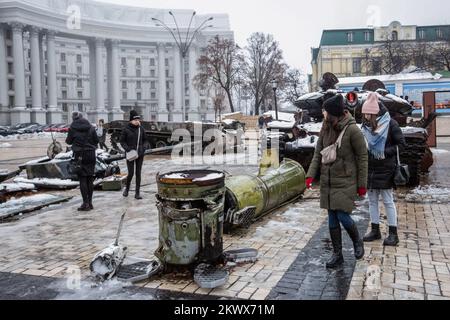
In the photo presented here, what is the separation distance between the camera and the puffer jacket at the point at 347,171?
4.91 m

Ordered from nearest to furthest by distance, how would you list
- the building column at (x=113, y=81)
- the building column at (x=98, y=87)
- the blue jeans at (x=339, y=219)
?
the blue jeans at (x=339, y=219)
the building column at (x=98, y=87)
the building column at (x=113, y=81)

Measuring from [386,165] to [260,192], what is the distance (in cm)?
207

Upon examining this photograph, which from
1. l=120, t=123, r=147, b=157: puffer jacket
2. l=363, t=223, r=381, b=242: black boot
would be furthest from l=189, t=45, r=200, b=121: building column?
l=363, t=223, r=381, b=242: black boot

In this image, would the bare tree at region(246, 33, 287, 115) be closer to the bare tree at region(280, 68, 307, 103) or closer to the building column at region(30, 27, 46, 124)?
the bare tree at region(280, 68, 307, 103)

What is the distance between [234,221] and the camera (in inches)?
255

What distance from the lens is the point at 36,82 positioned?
6788 centimetres

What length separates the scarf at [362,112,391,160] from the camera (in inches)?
225

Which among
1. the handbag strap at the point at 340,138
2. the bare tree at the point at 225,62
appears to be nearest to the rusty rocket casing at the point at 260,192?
the handbag strap at the point at 340,138

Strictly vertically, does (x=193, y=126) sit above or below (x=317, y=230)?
above

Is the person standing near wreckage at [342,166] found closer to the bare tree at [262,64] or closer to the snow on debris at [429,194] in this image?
the snow on debris at [429,194]

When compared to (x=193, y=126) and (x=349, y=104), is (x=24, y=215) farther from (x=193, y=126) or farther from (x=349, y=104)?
(x=193, y=126)

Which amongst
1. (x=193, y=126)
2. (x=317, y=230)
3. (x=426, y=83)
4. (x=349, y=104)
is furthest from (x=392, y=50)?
(x=317, y=230)

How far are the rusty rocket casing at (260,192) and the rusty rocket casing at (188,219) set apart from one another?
1.65 m
